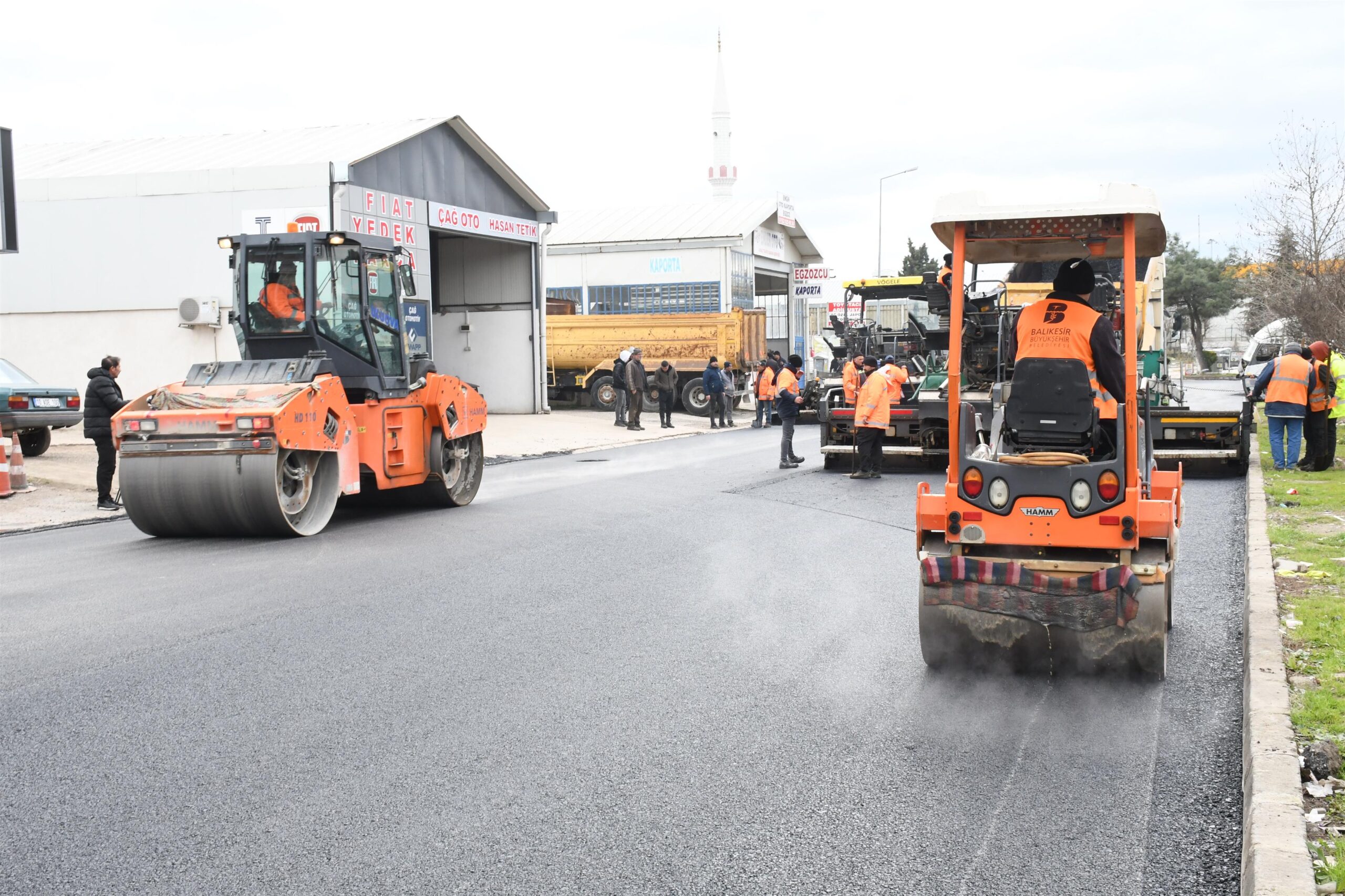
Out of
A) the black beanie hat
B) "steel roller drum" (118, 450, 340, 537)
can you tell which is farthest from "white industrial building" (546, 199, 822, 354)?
the black beanie hat

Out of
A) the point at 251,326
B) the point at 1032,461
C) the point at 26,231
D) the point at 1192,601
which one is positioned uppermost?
the point at 26,231

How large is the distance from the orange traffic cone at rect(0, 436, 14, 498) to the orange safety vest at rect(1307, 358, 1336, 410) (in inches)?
593

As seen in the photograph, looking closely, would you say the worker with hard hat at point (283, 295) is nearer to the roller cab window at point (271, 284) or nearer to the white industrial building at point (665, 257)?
the roller cab window at point (271, 284)

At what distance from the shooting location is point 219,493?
10781 mm

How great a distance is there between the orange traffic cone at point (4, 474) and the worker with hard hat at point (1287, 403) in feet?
48.2

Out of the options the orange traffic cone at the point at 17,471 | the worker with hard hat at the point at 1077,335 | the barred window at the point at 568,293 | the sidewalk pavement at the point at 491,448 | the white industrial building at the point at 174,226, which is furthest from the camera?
the barred window at the point at 568,293

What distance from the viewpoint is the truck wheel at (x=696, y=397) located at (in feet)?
113

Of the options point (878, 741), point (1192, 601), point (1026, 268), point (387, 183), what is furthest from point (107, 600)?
point (387, 183)

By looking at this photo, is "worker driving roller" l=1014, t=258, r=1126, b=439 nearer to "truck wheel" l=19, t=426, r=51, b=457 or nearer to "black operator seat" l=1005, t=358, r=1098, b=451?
"black operator seat" l=1005, t=358, r=1098, b=451

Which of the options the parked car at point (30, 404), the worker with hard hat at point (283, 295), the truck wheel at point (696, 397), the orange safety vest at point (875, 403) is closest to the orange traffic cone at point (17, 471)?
the parked car at point (30, 404)

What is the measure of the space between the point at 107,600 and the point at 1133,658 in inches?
251

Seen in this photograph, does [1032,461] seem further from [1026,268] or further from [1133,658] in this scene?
Answer: [1026,268]

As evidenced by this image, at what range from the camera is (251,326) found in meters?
12.4

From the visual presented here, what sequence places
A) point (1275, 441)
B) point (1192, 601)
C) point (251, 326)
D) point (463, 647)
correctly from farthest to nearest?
point (1275, 441) < point (251, 326) < point (1192, 601) < point (463, 647)
